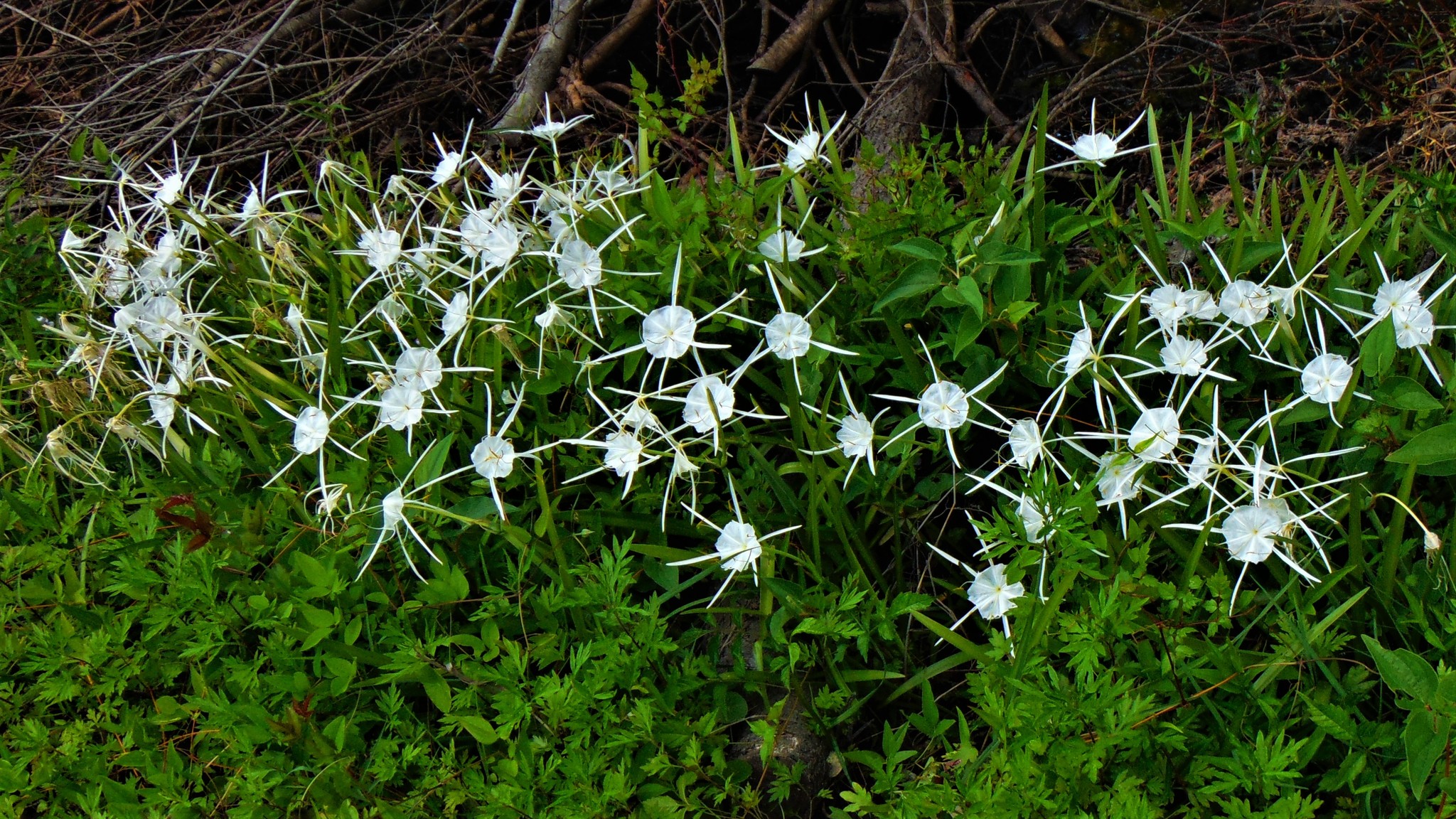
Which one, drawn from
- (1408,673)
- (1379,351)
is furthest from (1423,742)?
(1379,351)

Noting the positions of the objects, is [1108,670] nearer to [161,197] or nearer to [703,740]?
[703,740]

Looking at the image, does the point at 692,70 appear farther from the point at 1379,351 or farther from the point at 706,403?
the point at 1379,351

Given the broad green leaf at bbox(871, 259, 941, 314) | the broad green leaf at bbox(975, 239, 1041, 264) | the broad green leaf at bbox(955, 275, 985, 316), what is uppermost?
the broad green leaf at bbox(975, 239, 1041, 264)

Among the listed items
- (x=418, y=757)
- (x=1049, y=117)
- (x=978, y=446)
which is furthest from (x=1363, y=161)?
(x=418, y=757)

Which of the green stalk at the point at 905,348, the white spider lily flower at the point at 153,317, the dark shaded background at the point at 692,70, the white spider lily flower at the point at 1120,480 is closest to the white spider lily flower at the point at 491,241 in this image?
the white spider lily flower at the point at 153,317

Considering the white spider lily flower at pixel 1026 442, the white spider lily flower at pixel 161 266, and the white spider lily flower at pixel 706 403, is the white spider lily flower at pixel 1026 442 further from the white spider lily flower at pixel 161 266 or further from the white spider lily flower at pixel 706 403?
the white spider lily flower at pixel 161 266

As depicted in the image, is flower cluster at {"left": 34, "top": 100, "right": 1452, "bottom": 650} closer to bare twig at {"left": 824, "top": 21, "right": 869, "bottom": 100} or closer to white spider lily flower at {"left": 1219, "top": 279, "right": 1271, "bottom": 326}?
white spider lily flower at {"left": 1219, "top": 279, "right": 1271, "bottom": 326}

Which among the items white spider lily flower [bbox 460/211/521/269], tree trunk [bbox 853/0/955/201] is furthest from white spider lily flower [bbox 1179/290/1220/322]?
tree trunk [bbox 853/0/955/201]
